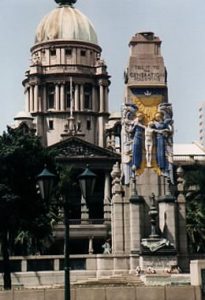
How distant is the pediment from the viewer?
107 meters

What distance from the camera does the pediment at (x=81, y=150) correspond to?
10700cm

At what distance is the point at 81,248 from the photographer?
92125mm

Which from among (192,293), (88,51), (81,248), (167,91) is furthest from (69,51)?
(192,293)

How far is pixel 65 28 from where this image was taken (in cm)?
12975

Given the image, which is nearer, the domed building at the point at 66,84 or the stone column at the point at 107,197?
the stone column at the point at 107,197

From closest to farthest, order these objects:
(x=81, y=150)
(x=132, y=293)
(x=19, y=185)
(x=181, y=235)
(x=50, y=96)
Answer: (x=132, y=293), (x=19, y=185), (x=181, y=235), (x=81, y=150), (x=50, y=96)

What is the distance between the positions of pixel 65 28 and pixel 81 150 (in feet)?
101

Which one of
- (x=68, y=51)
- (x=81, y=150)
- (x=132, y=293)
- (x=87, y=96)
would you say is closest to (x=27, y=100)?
(x=87, y=96)

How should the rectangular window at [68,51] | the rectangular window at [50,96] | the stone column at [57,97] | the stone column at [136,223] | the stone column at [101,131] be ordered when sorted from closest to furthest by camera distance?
1. the stone column at [136,223]
2. the stone column at [57,97]
3. the rectangular window at [50,96]
4. the stone column at [101,131]
5. the rectangular window at [68,51]

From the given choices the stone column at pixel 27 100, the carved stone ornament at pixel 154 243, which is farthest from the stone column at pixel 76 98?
the carved stone ornament at pixel 154 243

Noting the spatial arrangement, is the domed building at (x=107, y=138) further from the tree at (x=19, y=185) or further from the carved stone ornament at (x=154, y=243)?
the tree at (x=19, y=185)

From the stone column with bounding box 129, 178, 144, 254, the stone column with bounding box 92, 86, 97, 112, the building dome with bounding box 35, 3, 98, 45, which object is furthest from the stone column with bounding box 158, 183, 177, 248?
the building dome with bounding box 35, 3, 98, 45

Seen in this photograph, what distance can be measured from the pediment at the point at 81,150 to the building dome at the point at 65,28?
2740cm

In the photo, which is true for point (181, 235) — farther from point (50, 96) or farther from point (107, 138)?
point (50, 96)
